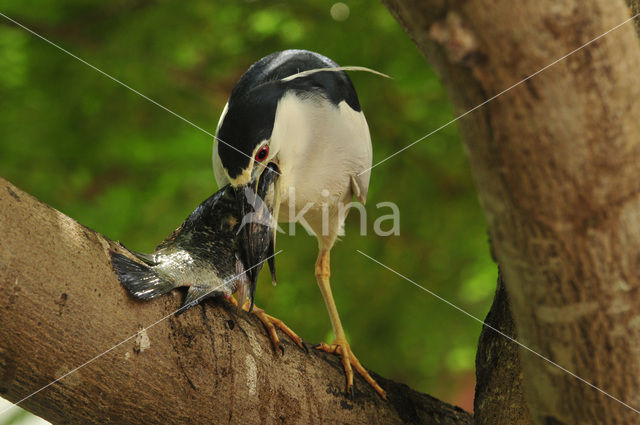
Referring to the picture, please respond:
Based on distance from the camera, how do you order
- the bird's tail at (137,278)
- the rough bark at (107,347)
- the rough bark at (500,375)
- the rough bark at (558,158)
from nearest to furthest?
1. the rough bark at (558,158)
2. the rough bark at (107,347)
3. the bird's tail at (137,278)
4. the rough bark at (500,375)

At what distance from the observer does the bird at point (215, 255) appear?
1.11 m

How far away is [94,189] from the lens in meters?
2.63

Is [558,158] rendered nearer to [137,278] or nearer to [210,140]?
[137,278]

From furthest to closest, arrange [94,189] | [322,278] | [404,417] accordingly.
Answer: [94,189]
[322,278]
[404,417]

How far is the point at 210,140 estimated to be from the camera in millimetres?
2535

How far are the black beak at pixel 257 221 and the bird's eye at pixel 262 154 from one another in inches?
1.2

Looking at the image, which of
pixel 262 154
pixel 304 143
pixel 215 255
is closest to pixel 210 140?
pixel 304 143

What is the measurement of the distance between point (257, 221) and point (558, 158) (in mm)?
815

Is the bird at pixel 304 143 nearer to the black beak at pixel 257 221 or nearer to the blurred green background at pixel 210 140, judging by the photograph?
the black beak at pixel 257 221

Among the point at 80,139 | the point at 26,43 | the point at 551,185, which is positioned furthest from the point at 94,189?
the point at 551,185

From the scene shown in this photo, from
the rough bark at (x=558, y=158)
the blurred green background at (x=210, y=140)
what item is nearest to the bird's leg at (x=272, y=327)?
the rough bark at (x=558, y=158)

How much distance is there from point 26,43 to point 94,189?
1.88ft

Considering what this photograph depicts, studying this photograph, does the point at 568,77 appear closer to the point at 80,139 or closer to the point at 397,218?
the point at 397,218

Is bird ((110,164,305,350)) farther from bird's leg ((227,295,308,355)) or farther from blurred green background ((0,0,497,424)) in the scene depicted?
blurred green background ((0,0,497,424))
